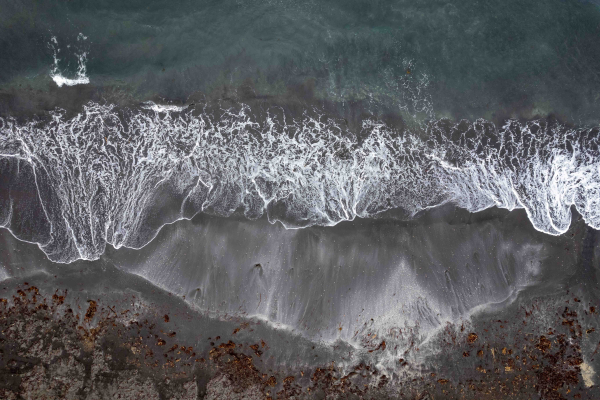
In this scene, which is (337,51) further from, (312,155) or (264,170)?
(264,170)

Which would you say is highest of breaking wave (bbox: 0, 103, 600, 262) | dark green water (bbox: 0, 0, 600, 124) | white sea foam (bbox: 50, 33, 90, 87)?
dark green water (bbox: 0, 0, 600, 124)

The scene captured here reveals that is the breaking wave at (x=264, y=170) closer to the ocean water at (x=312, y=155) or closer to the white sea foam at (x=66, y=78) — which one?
the ocean water at (x=312, y=155)

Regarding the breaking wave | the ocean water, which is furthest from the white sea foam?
the breaking wave

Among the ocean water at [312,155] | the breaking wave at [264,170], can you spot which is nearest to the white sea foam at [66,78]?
the ocean water at [312,155]

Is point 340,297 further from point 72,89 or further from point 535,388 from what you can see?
point 72,89

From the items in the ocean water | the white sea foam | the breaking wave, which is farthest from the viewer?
the white sea foam

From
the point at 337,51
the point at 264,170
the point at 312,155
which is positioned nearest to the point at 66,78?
the point at 264,170

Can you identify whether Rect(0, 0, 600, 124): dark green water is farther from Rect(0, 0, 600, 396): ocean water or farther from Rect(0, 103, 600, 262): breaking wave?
Rect(0, 103, 600, 262): breaking wave
